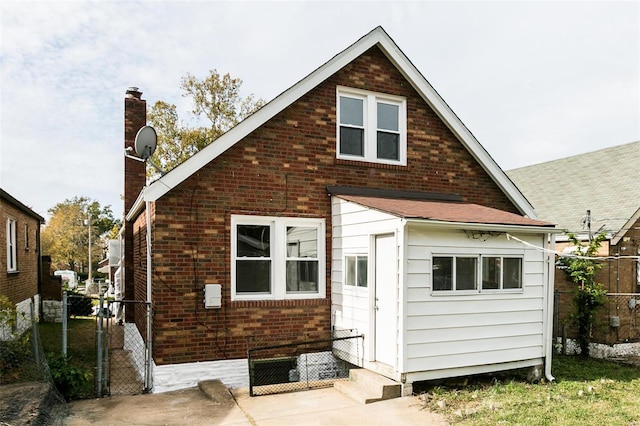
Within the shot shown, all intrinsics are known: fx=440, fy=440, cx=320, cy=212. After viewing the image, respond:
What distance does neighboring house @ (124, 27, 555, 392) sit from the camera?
738 cm

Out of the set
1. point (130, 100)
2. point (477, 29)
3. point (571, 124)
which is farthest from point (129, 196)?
point (571, 124)

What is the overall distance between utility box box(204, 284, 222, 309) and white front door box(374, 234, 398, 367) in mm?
2776

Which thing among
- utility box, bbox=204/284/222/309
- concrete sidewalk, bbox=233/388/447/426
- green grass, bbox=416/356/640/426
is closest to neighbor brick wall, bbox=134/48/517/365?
utility box, bbox=204/284/222/309

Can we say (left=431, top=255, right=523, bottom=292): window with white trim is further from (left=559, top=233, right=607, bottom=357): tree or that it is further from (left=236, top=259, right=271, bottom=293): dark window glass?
(left=559, top=233, right=607, bottom=357): tree

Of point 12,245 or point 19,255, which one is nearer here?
point 12,245

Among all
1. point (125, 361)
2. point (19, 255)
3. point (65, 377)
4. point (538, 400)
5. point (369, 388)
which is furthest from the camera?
point (19, 255)

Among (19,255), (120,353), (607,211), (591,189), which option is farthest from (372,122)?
(19,255)

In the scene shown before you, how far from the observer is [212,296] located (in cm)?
781

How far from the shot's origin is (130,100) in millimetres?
11602

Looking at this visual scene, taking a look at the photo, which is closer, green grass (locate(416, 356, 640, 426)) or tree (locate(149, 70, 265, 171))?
green grass (locate(416, 356, 640, 426))

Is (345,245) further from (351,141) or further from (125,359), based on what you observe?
(125,359)

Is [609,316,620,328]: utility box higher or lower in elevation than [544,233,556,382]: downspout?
lower

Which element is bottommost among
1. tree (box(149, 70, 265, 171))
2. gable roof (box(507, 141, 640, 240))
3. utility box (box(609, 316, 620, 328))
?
utility box (box(609, 316, 620, 328))

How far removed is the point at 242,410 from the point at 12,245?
11802 millimetres
